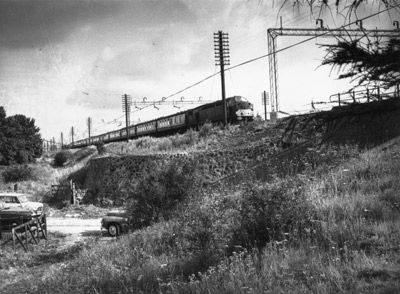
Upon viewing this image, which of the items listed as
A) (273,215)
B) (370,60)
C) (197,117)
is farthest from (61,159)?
(370,60)

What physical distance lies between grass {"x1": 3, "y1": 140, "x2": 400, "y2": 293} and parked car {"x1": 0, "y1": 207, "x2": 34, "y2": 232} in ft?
31.2

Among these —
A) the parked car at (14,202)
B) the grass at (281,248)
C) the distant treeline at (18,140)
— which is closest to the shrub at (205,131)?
the parked car at (14,202)

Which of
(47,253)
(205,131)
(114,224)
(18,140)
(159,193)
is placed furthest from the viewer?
(18,140)

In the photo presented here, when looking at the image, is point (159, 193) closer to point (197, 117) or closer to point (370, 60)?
point (370, 60)

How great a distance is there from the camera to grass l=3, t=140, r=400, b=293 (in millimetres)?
4285

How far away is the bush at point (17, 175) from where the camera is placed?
35.9 m

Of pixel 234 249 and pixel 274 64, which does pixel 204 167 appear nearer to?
pixel 274 64

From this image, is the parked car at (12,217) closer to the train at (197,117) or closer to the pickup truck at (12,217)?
the pickup truck at (12,217)

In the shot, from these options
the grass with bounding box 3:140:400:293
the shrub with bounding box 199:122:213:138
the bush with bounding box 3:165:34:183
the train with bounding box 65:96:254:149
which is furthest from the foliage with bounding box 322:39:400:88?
the bush with bounding box 3:165:34:183

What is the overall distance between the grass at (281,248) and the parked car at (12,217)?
9499mm

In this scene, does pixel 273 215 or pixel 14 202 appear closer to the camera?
pixel 273 215

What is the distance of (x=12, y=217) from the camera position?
1753 cm

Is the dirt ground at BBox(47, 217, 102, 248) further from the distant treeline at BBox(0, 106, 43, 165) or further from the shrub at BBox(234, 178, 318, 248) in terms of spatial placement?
the distant treeline at BBox(0, 106, 43, 165)

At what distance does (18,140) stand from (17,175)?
13.4 m
